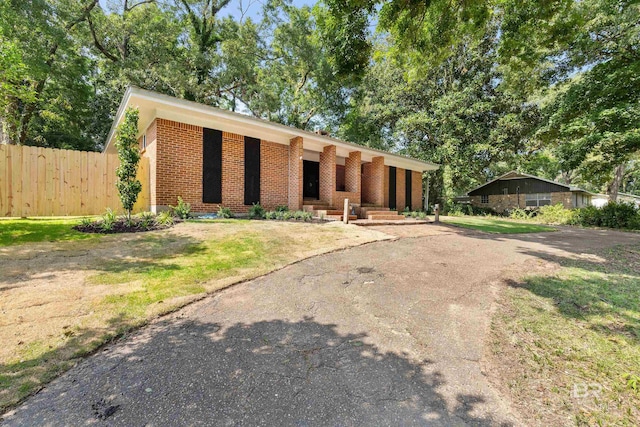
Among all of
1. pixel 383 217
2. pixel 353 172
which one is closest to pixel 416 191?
pixel 353 172

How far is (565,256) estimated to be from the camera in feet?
20.1

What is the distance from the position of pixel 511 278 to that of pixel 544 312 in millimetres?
1279

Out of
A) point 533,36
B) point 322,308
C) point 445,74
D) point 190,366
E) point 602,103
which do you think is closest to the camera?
point 190,366

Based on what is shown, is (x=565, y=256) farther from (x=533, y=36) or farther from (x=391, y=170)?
(x=391, y=170)

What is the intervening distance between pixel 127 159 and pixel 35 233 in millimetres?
2271

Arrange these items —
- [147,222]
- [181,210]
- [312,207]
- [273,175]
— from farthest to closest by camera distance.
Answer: [273,175]
[312,207]
[181,210]
[147,222]

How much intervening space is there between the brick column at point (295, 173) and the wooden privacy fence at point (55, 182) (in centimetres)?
506

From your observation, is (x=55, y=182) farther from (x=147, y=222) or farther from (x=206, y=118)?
(x=206, y=118)

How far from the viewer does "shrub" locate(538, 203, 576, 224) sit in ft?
56.0

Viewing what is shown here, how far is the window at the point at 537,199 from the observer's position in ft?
77.3

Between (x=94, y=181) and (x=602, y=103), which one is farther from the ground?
(x=602, y=103)

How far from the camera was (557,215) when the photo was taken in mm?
17922

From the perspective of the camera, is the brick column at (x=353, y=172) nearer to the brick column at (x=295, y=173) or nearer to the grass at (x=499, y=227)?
the brick column at (x=295, y=173)

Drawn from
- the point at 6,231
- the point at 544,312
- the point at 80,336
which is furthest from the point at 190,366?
the point at 6,231
